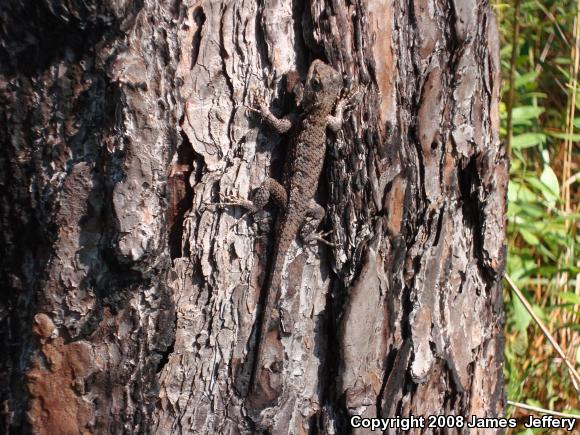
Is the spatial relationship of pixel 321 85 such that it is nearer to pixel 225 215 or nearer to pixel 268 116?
pixel 268 116

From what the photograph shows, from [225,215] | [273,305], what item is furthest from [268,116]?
[273,305]

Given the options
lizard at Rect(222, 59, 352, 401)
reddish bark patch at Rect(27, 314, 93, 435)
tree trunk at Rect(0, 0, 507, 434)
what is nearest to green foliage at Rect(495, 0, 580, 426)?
tree trunk at Rect(0, 0, 507, 434)

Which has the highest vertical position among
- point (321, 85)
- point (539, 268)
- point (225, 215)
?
point (321, 85)

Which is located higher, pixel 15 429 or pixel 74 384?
pixel 74 384

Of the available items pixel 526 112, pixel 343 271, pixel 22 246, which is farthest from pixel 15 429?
pixel 526 112

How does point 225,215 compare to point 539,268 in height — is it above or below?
below

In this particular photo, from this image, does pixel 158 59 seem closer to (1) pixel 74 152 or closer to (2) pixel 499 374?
(1) pixel 74 152

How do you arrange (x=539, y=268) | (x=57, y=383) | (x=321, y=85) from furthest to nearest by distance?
(x=539, y=268) < (x=321, y=85) < (x=57, y=383)
